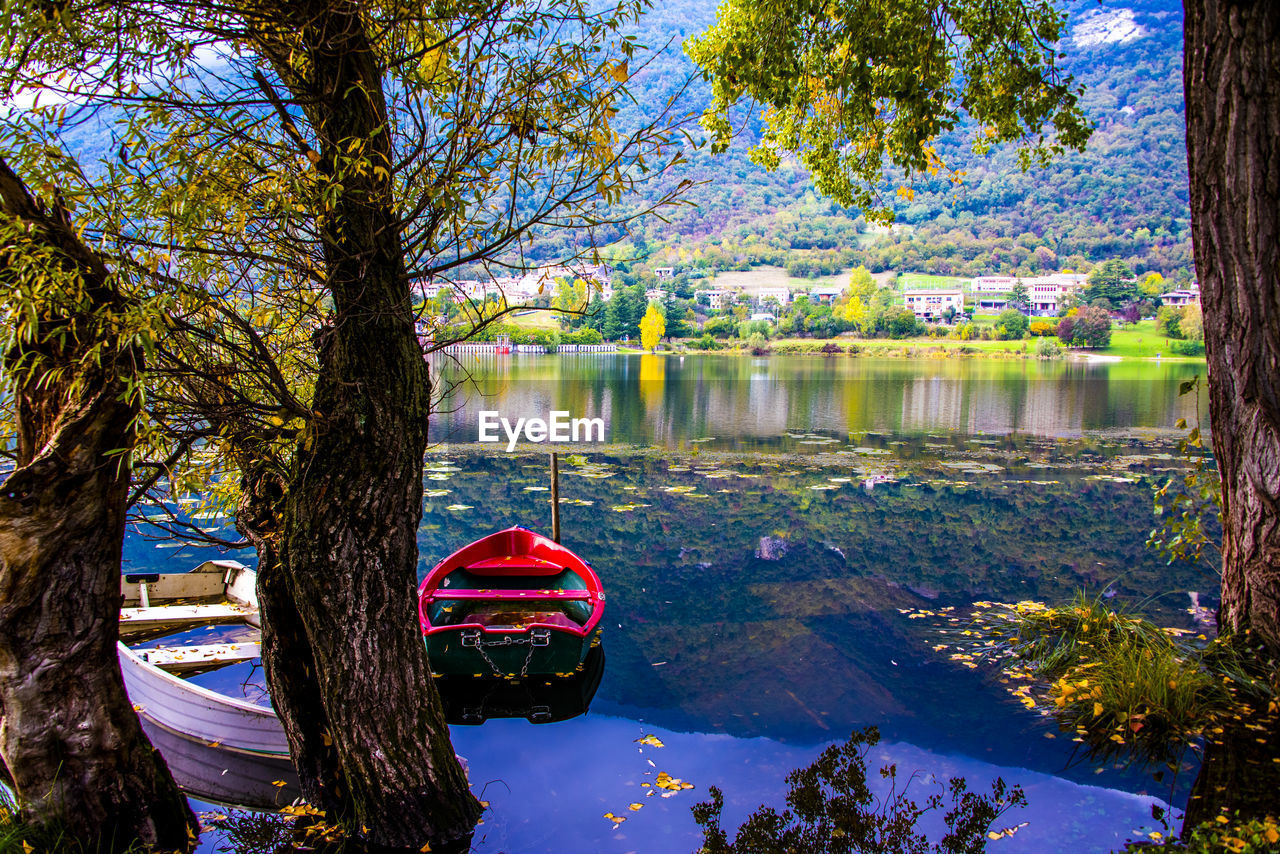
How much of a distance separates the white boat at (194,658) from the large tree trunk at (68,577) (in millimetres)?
472

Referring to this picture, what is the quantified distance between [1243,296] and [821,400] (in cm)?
2561

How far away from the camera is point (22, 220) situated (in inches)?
99.3

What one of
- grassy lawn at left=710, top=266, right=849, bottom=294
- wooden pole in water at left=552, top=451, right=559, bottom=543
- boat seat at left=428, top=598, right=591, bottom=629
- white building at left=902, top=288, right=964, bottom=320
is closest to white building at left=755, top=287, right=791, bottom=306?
grassy lawn at left=710, top=266, right=849, bottom=294

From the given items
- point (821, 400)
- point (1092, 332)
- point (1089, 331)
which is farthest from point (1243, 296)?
point (1092, 332)

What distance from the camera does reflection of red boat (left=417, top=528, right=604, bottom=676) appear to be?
20.2 ft

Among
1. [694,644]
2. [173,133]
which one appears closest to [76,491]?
[173,133]

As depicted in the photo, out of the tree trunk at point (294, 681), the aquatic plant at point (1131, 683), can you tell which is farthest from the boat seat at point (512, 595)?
the aquatic plant at point (1131, 683)

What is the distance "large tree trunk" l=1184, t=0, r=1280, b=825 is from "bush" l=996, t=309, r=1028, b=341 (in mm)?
76461

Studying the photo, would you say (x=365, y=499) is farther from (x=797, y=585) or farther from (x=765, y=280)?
(x=765, y=280)

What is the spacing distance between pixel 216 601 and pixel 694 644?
15.3ft

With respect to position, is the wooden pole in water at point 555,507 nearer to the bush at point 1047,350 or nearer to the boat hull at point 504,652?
the boat hull at point 504,652

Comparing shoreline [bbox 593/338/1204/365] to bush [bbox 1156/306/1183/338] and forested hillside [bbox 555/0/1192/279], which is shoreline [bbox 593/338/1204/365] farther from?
forested hillside [bbox 555/0/1192/279]

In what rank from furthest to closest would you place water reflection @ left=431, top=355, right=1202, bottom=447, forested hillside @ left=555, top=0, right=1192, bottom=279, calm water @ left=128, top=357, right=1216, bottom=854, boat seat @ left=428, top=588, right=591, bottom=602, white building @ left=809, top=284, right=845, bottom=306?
forested hillside @ left=555, top=0, right=1192, bottom=279
white building @ left=809, top=284, right=845, bottom=306
water reflection @ left=431, top=355, right=1202, bottom=447
boat seat @ left=428, top=588, right=591, bottom=602
calm water @ left=128, top=357, right=1216, bottom=854

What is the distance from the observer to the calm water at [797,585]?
497 cm
